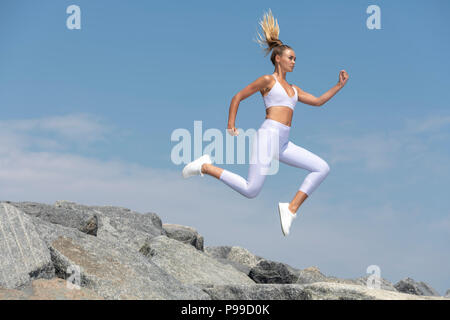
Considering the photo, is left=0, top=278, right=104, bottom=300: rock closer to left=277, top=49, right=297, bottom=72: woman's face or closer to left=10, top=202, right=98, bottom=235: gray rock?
left=10, top=202, right=98, bottom=235: gray rock

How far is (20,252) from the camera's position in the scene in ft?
22.5

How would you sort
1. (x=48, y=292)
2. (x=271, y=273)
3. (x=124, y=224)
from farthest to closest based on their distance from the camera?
(x=124, y=224)
(x=271, y=273)
(x=48, y=292)

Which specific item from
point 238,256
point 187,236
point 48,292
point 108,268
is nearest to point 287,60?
point 108,268

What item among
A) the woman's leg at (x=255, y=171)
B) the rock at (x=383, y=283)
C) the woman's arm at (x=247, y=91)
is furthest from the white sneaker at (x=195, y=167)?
the rock at (x=383, y=283)

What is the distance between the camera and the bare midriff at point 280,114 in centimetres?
723

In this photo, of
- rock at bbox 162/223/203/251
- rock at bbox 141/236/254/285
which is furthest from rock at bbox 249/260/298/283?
rock at bbox 162/223/203/251

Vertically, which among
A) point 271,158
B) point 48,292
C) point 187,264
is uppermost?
point 271,158

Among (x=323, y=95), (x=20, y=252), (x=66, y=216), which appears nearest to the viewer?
(x=20, y=252)

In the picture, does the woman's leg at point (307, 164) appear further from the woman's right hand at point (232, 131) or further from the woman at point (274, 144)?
the woman's right hand at point (232, 131)

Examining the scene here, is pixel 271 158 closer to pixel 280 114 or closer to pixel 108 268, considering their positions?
pixel 280 114

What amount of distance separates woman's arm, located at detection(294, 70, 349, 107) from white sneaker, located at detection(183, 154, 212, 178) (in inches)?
66.8

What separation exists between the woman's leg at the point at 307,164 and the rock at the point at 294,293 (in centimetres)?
125

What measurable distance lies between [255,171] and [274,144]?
0.47 meters
